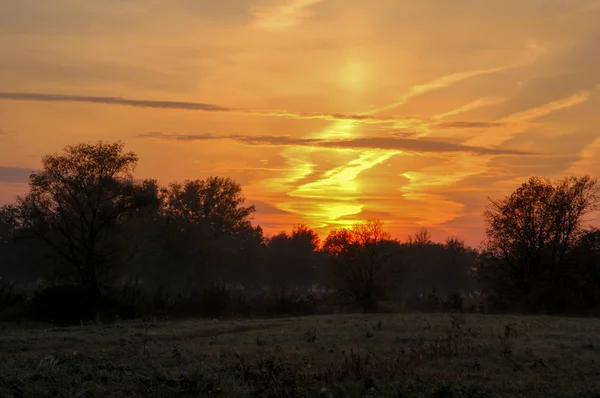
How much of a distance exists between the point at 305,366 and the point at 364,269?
42591 millimetres

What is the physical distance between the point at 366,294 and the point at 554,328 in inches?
Result: 1078

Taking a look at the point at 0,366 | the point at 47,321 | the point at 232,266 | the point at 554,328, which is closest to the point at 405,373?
the point at 0,366

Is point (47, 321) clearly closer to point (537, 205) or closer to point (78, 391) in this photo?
point (78, 391)

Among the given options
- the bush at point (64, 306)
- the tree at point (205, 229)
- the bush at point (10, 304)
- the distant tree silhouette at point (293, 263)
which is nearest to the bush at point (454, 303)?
the bush at point (64, 306)

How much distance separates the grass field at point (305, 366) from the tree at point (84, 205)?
85.3ft

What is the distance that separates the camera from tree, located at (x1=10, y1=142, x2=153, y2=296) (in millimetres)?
51938

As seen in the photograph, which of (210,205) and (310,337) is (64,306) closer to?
(310,337)

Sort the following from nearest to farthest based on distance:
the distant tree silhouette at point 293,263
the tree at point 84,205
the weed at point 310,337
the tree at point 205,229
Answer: the weed at point 310,337
the tree at point 84,205
the tree at point 205,229
the distant tree silhouette at point 293,263

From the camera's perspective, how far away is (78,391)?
45.2 feet

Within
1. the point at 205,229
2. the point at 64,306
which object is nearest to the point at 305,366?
the point at 64,306

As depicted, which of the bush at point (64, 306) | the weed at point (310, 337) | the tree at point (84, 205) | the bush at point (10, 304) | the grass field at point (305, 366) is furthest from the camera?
the tree at point (84, 205)

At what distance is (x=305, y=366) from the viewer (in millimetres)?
17516

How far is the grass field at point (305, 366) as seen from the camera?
1400cm

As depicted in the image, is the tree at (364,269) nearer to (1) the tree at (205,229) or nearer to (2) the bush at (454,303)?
(2) the bush at (454,303)
